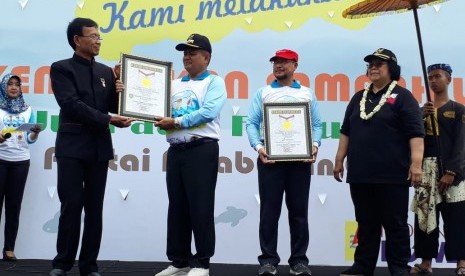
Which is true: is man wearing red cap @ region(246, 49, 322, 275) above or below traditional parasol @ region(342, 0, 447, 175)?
below

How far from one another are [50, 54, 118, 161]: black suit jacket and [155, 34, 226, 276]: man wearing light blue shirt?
1.14 feet

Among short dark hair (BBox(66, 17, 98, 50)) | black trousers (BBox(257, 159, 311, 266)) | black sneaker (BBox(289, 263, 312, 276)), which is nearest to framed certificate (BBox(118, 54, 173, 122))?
short dark hair (BBox(66, 17, 98, 50))

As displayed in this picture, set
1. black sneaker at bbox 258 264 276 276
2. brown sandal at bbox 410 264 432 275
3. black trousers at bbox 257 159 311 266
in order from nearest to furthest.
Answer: black sneaker at bbox 258 264 276 276 < black trousers at bbox 257 159 311 266 < brown sandal at bbox 410 264 432 275

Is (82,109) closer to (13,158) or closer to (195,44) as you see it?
(195,44)

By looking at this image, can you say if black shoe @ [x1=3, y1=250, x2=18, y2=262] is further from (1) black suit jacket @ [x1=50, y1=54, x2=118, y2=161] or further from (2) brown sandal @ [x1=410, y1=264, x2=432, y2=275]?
(2) brown sandal @ [x1=410, y1=264, x2=432, y2=275]

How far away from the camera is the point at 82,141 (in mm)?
3742

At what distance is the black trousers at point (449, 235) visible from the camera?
4523 millimetres

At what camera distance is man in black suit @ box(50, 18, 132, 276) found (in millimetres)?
3713

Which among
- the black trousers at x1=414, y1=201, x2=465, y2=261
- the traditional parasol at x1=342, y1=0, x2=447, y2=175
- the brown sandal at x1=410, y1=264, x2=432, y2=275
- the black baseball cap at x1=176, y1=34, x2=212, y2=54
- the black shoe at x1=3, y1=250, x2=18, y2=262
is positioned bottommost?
the brown sandal at x1=410, y1=264, x2=432, y2=275

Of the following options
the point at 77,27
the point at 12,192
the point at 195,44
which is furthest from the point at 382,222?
the point at 12,192

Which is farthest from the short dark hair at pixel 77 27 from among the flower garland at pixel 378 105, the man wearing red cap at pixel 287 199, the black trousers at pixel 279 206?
the flower garland at pixel 378 105

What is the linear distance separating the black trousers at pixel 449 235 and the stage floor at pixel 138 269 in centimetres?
21

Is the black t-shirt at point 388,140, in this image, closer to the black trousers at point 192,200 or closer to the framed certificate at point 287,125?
the framed certificate at point 287,125

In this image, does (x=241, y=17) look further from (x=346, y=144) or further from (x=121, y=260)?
(x=121, y=260)
